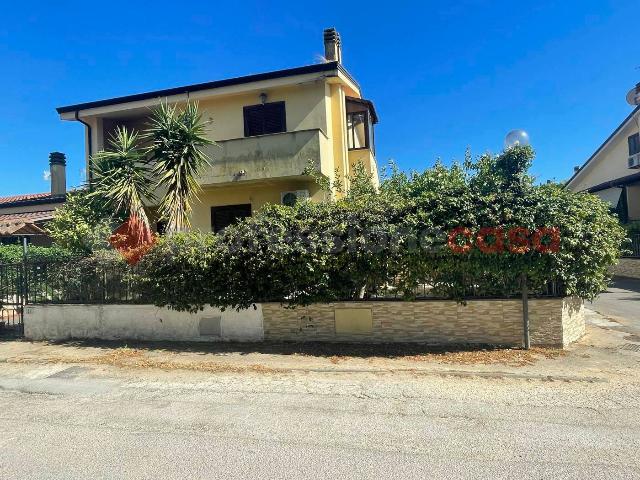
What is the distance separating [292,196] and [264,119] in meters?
2.80

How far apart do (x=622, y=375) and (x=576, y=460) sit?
9.69ft

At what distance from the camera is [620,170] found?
23641 millimetres

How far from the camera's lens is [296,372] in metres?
6.00

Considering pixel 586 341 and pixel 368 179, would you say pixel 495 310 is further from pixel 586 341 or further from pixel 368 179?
pixel 368 179

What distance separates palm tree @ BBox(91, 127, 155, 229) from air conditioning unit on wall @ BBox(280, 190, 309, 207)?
Answer: 12.7 feet

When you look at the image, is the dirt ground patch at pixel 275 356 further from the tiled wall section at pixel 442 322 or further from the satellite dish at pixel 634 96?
the satellite dish at pixel 634 96

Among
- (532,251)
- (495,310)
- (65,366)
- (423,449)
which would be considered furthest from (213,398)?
(532,251)

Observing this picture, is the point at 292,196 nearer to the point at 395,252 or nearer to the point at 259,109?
the point at 259,109

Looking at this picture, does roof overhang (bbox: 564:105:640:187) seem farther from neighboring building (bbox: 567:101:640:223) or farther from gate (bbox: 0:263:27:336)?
gate (bbox: 0:263:27:336)

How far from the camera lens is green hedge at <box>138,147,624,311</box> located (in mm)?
6480

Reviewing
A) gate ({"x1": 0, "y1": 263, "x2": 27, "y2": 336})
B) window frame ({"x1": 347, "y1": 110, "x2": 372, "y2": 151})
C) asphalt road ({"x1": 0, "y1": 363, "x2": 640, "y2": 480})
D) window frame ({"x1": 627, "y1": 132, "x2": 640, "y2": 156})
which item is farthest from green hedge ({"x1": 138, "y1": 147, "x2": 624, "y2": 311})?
window frame ({"x1": 627, "y1": 132, "x2": 640, "y2": 156})

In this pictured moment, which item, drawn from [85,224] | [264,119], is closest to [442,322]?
[85,224]

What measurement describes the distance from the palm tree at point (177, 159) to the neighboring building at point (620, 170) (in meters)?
17.2

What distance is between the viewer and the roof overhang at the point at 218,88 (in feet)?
39.9
